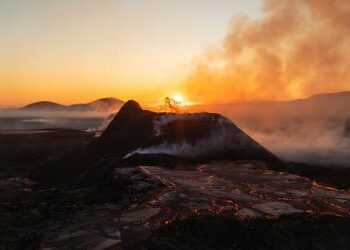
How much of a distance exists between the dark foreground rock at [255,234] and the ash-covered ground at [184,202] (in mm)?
17

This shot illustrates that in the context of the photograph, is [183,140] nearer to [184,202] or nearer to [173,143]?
[173,143]

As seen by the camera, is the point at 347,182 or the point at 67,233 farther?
the point at 347,182

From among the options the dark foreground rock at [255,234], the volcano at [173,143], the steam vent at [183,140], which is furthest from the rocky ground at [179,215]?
the steam vent at [183,140]

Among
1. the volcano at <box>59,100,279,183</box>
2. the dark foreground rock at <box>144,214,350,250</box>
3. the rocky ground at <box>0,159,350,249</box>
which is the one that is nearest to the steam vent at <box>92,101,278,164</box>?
the volcano at <box>59,100,279,183</box>

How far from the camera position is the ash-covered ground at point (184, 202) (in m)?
7.30

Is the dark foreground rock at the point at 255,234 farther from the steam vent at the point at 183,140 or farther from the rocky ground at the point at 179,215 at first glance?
the steam vent at the point at 183,140

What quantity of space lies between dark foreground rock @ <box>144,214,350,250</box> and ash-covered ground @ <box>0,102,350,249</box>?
0.02 meters

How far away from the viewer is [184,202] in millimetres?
8688

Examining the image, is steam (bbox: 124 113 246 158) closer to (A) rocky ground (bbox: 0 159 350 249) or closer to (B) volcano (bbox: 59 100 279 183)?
(B) volcano (bbox: 59 100 279 183)

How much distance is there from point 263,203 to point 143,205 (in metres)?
2.32

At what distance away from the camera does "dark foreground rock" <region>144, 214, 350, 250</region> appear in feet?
23.4

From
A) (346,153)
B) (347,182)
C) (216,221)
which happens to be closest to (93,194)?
(216,221)

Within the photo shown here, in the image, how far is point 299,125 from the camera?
32688 millimetres

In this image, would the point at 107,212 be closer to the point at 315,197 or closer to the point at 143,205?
the point at 143,205
